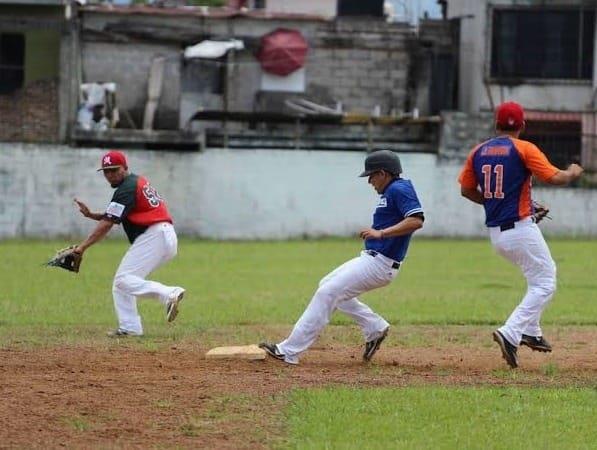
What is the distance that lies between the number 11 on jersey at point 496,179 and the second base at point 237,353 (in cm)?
235

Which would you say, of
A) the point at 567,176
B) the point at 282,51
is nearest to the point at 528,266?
the point at 567,176

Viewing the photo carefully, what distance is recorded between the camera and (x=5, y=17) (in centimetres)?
3675

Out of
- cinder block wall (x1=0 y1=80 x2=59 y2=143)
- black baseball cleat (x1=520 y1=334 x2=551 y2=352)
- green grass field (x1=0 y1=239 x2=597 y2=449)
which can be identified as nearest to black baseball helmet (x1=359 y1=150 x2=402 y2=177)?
black baseball cleat (x1=520 y1=334 x2=551 y2=352)

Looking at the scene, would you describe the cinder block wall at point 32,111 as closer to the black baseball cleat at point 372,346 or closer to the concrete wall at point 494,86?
the concrete wall at point 494,86

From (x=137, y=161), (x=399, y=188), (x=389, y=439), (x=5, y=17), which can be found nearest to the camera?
(x=389, y=439)

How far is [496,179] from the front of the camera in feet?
38.4

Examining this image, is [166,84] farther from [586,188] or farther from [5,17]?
[586,188]

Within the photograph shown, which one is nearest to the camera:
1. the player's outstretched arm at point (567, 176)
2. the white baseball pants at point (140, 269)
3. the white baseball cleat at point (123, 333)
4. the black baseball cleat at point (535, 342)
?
the player's outstretched arm at point (567, 176)

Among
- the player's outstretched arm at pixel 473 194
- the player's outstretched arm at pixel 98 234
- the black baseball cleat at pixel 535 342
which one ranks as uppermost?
the player's outstretched arm at pixel 473 194

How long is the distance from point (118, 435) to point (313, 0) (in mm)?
35003

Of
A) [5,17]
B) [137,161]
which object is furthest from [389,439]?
[5,17]

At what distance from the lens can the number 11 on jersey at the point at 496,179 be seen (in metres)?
11.7

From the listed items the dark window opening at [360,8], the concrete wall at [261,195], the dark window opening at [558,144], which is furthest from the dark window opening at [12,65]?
the dark window opening at [558,144]

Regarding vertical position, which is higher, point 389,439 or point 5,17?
point 5,17
